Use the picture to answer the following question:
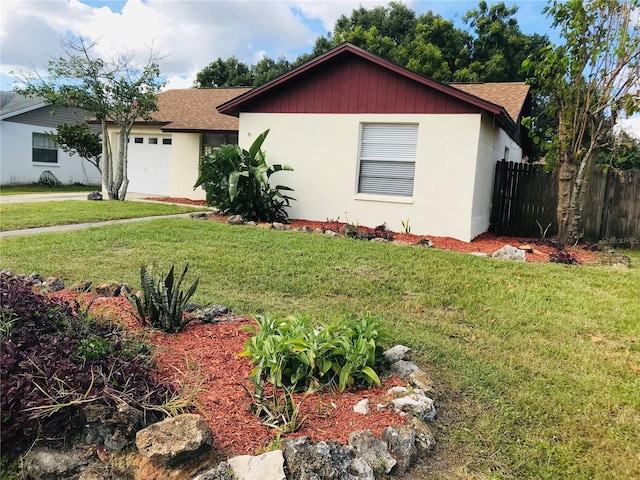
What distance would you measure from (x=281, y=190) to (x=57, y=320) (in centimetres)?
904

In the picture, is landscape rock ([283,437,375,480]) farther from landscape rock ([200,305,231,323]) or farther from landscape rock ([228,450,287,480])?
landscape rock ([200,305,231,323])

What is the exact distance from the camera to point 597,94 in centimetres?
1012

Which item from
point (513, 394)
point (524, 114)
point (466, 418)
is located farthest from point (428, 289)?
point (524, 114)

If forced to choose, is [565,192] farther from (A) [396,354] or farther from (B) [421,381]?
(B) [421,381]

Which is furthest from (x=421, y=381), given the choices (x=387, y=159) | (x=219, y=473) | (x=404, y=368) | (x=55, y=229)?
(x=55, y=229)

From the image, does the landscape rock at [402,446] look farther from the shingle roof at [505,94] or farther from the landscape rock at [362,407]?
the shingle roof at [505,94]

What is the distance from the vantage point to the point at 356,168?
37.0ft

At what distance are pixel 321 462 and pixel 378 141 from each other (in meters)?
9.36

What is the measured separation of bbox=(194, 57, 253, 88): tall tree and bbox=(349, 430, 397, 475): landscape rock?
35.7m

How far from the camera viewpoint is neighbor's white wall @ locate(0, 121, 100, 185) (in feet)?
75.6

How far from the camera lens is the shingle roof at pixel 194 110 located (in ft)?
56.0

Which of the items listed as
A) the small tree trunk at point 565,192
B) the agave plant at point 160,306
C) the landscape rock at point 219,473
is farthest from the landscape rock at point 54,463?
the small tree trunk at point 565,192


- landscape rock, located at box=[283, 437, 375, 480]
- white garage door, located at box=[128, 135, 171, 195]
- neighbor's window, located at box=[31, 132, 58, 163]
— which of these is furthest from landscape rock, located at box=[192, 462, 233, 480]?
neighbor's window, located at box=[31, 132, 58, 163]

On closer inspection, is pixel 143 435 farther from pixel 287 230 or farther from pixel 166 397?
pixel 287 230
